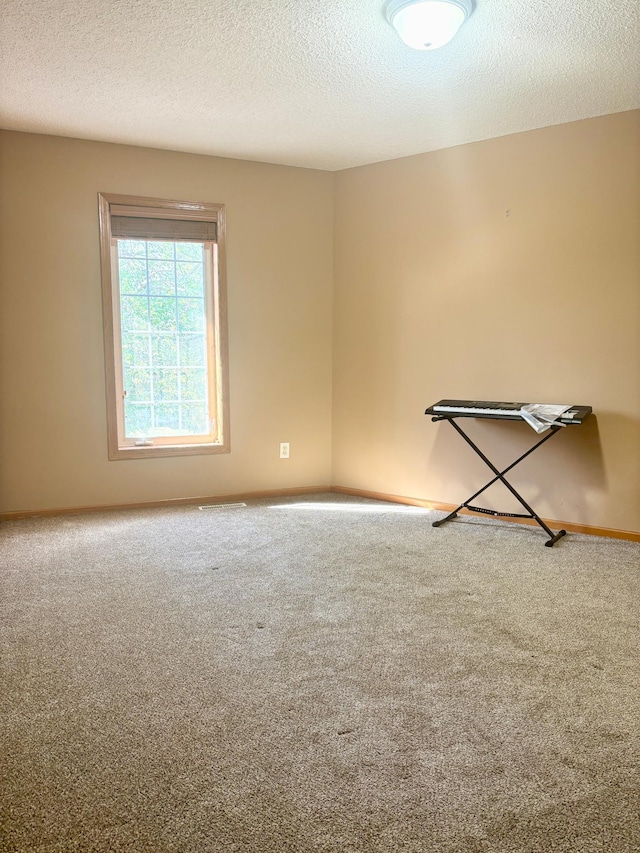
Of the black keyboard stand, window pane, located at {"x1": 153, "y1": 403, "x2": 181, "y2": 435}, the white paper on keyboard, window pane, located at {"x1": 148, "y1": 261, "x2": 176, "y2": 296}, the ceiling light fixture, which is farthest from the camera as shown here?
window pane, located at {"x1": 153, "y1": 403, "x2": 181, "y2": 435}

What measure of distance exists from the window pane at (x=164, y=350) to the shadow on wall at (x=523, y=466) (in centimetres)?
180

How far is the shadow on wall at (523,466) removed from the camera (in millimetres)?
3611

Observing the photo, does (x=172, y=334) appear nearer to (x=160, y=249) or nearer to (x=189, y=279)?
(x=189, y=279)

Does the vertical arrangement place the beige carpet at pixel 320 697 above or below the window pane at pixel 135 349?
below

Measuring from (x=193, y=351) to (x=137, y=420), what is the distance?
60 cm

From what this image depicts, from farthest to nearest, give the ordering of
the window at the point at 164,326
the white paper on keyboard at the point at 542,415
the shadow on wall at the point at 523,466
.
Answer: the window at the point at 164,326 → the shadow on wall at the point at 523,466 → the white paper on keyboard at the point at 542,415

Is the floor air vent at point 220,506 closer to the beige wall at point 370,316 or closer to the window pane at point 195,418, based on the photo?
the beige wall at point 370,316

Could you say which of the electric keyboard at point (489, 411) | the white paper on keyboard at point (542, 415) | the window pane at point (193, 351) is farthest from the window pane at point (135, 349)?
the white paper on keyboard at point (542, 415)

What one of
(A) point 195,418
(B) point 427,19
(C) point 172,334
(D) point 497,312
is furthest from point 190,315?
(B) point 427,19

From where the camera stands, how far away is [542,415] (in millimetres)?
3307

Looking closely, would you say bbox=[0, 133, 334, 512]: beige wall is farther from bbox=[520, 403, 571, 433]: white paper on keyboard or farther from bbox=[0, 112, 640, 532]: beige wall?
bbox=[520, 403, 571, 433]: white paper on keyboard

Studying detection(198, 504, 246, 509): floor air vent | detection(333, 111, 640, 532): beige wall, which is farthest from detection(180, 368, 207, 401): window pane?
detection(333, 111, 640, 532): beige wall

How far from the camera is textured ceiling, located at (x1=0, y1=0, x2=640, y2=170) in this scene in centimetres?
238

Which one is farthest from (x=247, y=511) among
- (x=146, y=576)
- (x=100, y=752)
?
(x=100, y=752)
